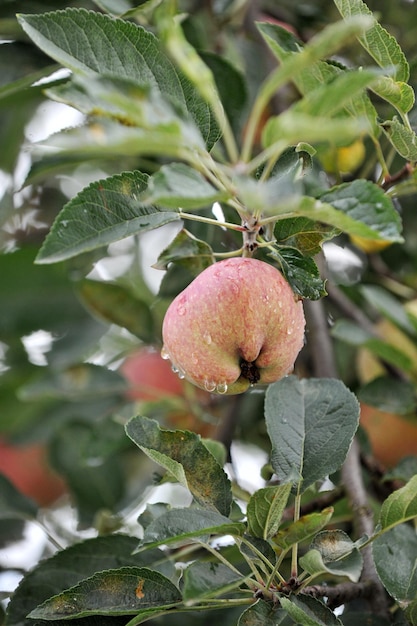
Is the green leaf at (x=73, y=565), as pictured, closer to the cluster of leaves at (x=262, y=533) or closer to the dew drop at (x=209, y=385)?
the cluster of leaves at (x=262, y=533)

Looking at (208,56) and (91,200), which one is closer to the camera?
(91,200)

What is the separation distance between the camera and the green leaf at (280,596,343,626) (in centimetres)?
62

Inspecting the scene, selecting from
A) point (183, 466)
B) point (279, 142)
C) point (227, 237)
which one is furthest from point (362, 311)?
point (279, 142)

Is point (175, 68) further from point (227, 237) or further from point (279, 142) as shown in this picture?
point (227, 237)

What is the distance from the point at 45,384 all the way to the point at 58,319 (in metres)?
0.16

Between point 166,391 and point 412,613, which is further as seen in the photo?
point 166,391

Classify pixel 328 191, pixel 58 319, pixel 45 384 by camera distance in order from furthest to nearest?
1. pixel 58 319
2. pixel 45 384
3. pixel 328 191

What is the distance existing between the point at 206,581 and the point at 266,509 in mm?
88

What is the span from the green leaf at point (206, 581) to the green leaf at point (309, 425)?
10 cm

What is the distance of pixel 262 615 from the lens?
0.66 m

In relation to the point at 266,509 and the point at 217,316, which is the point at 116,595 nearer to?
the point at 266,509

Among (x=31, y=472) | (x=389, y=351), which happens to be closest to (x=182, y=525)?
(x=389, y=351)

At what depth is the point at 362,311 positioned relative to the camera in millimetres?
1455

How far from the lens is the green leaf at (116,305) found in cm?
127
